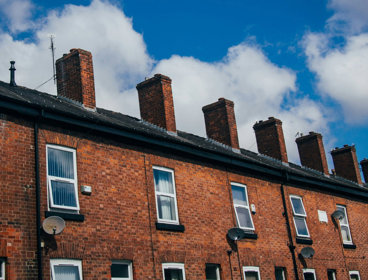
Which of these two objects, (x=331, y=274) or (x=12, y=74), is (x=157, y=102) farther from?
(x=331, y=274)

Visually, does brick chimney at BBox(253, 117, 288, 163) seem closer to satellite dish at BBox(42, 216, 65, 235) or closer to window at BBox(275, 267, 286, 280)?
window at BBox(275, 267, 286, 280)

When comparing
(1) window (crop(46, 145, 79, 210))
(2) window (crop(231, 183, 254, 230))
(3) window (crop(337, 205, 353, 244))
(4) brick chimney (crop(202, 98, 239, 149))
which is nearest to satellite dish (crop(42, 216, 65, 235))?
(1) window (crop(46, 145, 79, 210))

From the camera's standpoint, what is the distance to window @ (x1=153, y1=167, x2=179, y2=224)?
15414 millimetres

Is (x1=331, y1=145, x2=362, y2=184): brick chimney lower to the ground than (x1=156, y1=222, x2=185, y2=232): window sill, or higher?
higher

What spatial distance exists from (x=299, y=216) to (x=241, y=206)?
3.82 meters

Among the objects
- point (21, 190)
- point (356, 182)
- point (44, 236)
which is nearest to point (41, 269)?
point (44, 236)

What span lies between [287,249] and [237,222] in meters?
2.99

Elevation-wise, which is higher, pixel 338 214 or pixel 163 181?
pixel 163 181

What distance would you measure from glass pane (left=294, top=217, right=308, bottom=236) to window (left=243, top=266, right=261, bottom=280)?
3760 millimetres

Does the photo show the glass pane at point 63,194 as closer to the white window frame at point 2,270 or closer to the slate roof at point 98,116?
the slate roof at point 98,116

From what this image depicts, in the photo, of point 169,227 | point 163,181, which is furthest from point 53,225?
point 163,181

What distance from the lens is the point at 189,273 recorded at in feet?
49.6

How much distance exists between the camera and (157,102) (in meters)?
19.8

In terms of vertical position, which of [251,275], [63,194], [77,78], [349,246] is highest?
[77,78]
